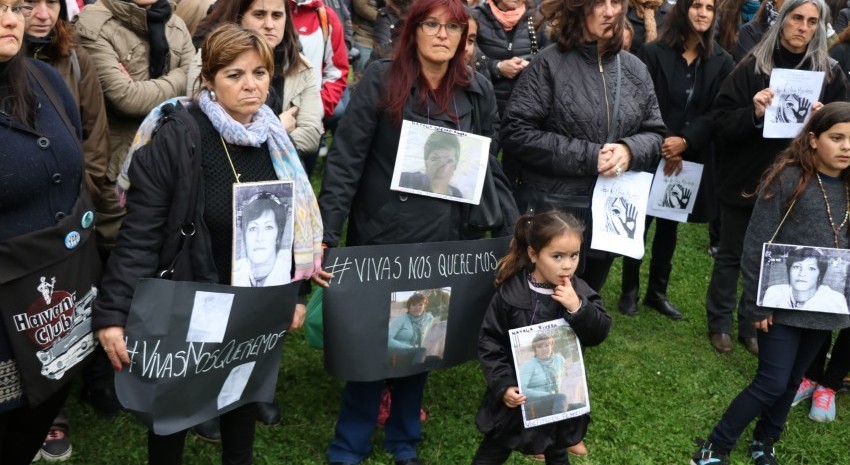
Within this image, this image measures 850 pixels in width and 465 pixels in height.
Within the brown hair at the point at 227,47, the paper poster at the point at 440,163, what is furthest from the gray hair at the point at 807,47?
the brown hair at the point at 227,47

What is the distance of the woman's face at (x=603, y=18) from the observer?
4363 mm

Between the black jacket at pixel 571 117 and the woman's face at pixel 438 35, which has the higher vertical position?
the woman's face at pixel 438 35

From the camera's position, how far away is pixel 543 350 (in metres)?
3.62

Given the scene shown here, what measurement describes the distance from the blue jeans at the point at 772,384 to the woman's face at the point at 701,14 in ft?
7.43

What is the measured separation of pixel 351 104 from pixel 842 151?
7.78 ft

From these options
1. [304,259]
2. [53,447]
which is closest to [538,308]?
[304,259]

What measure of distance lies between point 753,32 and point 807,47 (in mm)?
1438

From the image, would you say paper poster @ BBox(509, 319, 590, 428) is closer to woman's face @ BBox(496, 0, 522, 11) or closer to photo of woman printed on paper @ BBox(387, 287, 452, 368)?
photo of woman printed on paper @ BBox(387, 287, 452, 368)

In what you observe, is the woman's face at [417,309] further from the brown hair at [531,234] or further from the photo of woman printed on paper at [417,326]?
the brown hair at [531,234]

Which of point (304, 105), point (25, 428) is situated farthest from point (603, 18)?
point (25, 428)

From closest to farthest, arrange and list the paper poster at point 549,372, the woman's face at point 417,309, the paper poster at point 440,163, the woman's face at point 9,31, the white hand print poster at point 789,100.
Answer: the woman's face at point 9,31 < the paper poster at point 549,372 < the paper poster at point 440,163 < the woman's face at point 417,309 < the white hand print poster at point 789,100

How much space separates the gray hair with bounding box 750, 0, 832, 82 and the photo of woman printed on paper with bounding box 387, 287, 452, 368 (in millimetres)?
2877

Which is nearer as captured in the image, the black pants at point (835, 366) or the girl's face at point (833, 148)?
the girl's face at point (833, 148)

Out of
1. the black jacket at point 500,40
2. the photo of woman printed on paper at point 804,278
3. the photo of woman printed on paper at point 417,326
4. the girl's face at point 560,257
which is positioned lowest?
the photo of woman printed on paper at point 417,326
